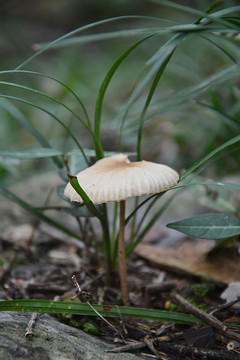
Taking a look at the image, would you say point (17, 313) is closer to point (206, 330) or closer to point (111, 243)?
point (111, 243)

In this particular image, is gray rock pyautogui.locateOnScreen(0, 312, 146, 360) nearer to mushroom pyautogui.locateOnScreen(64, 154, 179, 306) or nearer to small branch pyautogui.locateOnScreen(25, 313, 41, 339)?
small branch pyautogui.locateOnScreen(25, 313, 41, 339)

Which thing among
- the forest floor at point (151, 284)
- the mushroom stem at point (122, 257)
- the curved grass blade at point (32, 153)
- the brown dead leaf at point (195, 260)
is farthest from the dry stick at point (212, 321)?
the curved grass blade at point (32, 153)

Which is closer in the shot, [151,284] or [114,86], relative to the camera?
[151,284]

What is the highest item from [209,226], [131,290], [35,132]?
[35,132]

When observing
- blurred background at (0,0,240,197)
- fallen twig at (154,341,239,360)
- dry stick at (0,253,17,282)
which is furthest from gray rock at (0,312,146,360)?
blurred background at (0,0,240,197)

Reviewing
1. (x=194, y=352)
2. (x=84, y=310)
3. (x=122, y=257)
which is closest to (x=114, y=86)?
(x=122, y=257)

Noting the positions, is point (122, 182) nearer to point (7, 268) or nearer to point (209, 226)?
point (209, 226)

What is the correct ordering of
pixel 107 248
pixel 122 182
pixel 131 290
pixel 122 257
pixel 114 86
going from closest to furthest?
1. pixel 122 182
2. pixel 122 257
3. pixel 107 248
4. pixel 131 290
5. pixel 114 86
